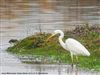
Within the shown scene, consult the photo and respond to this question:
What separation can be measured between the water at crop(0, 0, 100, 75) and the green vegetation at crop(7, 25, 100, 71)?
1.63ft

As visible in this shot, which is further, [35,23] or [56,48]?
[35,23]

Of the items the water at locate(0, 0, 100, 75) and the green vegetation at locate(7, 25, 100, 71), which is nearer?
the water at locate(0, 0, 100, 75)

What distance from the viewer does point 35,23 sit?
27125 millimetres

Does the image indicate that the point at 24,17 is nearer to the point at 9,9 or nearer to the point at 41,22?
the point at 41,22

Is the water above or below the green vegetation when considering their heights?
below

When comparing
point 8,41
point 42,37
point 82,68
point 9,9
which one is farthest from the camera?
point 9,9

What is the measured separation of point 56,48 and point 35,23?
10.00 meters

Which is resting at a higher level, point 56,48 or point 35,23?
point 56,48

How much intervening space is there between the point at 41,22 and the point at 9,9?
9071 millimetres

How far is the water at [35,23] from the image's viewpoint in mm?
14680

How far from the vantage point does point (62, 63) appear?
1544 cm

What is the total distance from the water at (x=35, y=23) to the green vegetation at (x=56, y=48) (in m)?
0.50

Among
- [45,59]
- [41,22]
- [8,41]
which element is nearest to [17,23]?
[41,22]

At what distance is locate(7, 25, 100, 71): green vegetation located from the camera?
51.9 ft
